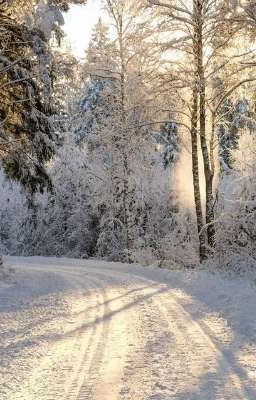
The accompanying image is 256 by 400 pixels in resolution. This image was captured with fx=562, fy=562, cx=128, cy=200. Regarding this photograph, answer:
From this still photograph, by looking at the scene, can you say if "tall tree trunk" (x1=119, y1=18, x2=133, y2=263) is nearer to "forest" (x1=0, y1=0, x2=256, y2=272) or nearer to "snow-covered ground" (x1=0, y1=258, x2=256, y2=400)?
"forest" (x1=0, y1=0, x2=256, y2=272)

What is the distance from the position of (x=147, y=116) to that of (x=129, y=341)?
1322 centimetres

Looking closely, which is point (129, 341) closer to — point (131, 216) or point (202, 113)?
point (202, 113)

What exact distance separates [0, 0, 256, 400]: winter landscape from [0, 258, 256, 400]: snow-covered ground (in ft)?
0.12

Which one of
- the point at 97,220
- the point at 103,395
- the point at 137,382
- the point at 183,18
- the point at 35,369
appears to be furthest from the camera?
the point at 97,220

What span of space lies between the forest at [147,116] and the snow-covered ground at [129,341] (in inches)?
170

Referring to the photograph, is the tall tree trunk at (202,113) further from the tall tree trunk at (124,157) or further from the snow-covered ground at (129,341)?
the tall tree trunk at (124,157)

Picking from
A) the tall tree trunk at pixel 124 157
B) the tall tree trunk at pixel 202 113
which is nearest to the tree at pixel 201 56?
the tall tree trunk at pixel 202 113

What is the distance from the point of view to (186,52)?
1894cm

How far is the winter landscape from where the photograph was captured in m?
7.14

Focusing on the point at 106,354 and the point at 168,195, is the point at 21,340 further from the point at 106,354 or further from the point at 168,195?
the point at 168,195

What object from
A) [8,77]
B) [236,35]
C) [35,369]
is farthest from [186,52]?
[35,369]

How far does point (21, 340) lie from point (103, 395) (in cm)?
308

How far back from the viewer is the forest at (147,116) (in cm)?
1614

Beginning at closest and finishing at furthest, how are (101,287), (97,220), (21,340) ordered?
(21,340), (101,287), (97,220)
